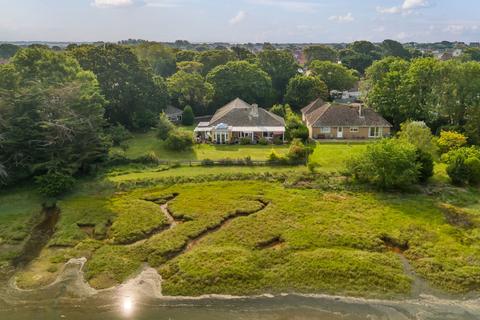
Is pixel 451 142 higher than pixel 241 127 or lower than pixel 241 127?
lower

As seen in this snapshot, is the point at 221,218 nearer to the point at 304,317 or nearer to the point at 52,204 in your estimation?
the point at 304,317

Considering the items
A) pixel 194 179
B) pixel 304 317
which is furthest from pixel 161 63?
pixel 304 317

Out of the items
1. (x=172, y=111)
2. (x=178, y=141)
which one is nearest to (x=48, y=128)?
(x=178, y=141)

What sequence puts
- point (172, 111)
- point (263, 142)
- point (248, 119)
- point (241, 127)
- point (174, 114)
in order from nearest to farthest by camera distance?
point (263, 142), point (241, 127), point (248, 119), point (174, 114), point (172, 111)

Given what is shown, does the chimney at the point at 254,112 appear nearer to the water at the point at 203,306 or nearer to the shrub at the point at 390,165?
the shrub at the point at 390,165

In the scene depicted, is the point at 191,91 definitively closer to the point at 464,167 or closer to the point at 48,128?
the point at 48,128

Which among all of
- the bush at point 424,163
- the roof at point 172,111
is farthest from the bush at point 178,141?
the bush at point 424,163
